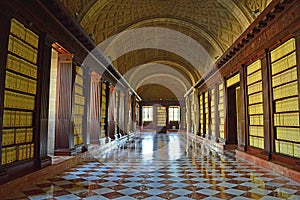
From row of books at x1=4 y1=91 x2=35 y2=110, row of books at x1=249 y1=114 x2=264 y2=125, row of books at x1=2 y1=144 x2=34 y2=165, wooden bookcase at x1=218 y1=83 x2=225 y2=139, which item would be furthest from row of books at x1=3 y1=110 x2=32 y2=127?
wooden bookcase at x1=218 y1=83 x2=225 y2=139

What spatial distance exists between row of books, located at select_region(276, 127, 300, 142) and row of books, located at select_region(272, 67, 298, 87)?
101 centimetres

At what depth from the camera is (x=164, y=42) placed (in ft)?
47.4

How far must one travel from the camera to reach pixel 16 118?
14.1 feet

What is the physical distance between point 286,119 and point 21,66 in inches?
213

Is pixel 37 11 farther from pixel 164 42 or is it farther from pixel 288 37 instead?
pixel 164 42

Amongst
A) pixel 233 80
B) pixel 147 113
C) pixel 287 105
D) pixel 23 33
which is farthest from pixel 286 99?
pixel 147 113

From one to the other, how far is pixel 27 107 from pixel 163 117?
2442 cm

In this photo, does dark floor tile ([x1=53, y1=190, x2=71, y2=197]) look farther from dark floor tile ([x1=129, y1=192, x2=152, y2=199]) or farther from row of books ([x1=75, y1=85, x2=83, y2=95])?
row of books ([x1=75, y1=85, x2=83, y2=95])

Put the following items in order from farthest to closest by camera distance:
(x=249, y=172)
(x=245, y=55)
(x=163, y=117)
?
(x=163, y=117), (x=245, y=55), (x=249, y=172)

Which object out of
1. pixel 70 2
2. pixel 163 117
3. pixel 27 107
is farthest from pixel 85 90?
pixel 163 117

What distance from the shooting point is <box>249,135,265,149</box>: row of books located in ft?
22.3

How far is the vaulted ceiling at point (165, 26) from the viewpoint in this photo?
A: 25.7ft

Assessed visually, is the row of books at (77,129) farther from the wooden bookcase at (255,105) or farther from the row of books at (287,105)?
the row of books at (287,105)

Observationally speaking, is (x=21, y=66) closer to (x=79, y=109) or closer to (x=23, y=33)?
(x=23, y=33)
